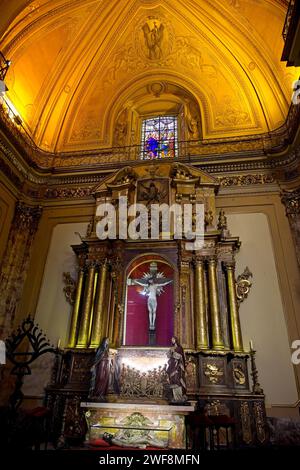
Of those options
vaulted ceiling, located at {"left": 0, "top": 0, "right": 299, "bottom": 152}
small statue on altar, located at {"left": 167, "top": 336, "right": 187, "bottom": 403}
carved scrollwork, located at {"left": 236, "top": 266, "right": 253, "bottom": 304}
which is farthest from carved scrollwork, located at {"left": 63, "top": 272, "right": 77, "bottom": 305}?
vaulted ceiling, located at {"left": 0, "top": 0, "right": 299, "bottom": 152}

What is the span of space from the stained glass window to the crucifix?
4319 millimetres

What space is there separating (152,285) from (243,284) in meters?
2.25

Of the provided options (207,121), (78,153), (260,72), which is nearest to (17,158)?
(78,153)

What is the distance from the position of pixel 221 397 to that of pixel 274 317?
2207 mm

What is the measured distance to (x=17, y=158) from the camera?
10.5 metres

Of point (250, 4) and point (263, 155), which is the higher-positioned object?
point (250, 4)

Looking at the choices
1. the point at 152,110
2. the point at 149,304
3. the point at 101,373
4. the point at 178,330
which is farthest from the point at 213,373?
the point at 152,110

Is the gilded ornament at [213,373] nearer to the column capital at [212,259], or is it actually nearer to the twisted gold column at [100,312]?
the column capital at [212,259]

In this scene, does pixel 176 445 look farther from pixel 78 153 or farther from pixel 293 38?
pixel 78 153

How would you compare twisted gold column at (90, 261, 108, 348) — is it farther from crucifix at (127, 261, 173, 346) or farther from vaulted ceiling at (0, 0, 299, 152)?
vaulted ceiling at (0, 0, 299, 152)

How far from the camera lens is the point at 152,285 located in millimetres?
8703

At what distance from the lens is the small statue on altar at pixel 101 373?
6965mm

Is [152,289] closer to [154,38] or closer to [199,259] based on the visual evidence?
[199,259]

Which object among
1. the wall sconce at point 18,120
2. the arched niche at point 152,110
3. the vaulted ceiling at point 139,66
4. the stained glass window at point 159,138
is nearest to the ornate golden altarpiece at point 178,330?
the stained glass window at point 159,138
